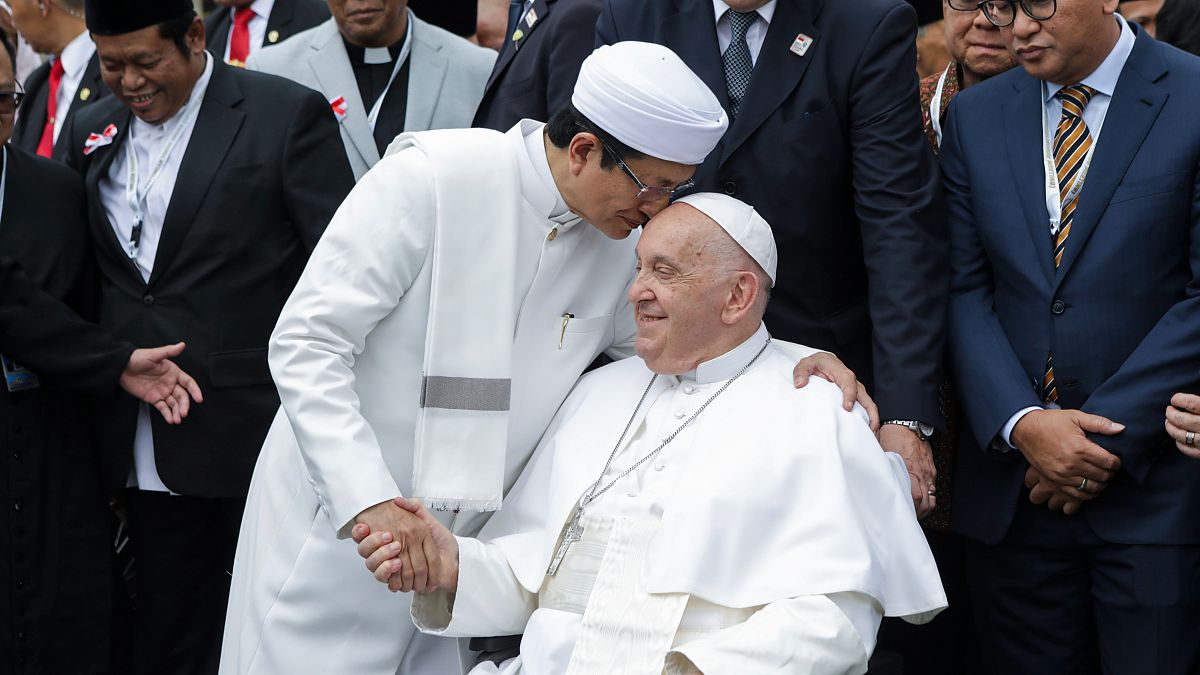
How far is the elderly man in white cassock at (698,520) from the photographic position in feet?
11.1

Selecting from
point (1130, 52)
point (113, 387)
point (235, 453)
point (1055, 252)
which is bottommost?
point (235, 453)

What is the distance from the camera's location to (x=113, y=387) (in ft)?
16.0

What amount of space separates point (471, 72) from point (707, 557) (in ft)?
10.1

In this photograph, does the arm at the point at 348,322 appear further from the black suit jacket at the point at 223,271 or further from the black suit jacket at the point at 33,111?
the black suit jacket at the point at 33,111

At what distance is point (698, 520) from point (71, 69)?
4.62 metres

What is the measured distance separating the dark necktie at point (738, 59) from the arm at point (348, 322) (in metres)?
1.00

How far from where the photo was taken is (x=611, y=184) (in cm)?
371

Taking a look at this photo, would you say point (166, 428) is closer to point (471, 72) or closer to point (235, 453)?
point (235, 453)

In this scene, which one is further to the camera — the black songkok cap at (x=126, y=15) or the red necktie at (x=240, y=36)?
the red necktie at (x=240, y=36)

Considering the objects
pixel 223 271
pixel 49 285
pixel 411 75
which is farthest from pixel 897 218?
pixel 49 285

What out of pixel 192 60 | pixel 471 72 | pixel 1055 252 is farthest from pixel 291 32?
pixel 1055 252

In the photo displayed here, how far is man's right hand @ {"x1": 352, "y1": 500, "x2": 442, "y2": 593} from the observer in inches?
137

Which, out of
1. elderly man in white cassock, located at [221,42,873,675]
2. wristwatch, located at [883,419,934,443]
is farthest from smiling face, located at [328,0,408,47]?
wristwatch, located at [883,419,934,443]

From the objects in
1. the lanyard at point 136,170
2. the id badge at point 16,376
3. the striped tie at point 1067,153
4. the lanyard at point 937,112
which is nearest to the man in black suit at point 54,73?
the lanyard at point 136,170
